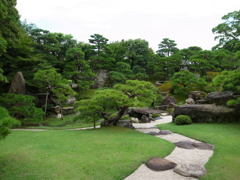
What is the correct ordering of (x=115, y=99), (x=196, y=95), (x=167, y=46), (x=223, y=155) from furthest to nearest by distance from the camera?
(x=167, y=46) < (x=196, y=95) < (x=115, y=99) < (x=223, y=155)

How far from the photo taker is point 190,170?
472cm

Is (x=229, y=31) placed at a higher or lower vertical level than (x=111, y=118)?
higher

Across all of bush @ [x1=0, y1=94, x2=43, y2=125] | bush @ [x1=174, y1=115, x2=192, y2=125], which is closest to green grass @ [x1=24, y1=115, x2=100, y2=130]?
bush @ [x1=0, y1=94, x2=43, y2=125]

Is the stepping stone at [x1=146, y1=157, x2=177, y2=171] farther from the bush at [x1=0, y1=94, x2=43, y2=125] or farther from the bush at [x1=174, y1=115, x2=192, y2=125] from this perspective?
the bush at [x1=0, y1=94, x2=43, y2=125]

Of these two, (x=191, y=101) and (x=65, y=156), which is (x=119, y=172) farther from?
(x=191, y=101)

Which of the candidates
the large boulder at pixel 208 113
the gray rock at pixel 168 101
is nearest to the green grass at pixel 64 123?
the large boulder at pixel 208 113

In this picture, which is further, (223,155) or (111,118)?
(111,118)

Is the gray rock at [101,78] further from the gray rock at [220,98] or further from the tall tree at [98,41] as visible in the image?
the gray rock at [220,98]

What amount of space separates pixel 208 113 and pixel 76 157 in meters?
10.5

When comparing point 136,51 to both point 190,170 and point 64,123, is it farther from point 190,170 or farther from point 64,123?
point 190,170

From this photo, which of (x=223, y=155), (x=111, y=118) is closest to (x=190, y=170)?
(x=223, y=155)

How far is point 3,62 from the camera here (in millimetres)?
15180

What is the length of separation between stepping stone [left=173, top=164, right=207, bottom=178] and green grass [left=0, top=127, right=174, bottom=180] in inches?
43.6

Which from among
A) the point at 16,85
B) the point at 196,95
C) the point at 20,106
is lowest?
the point at 20,106
